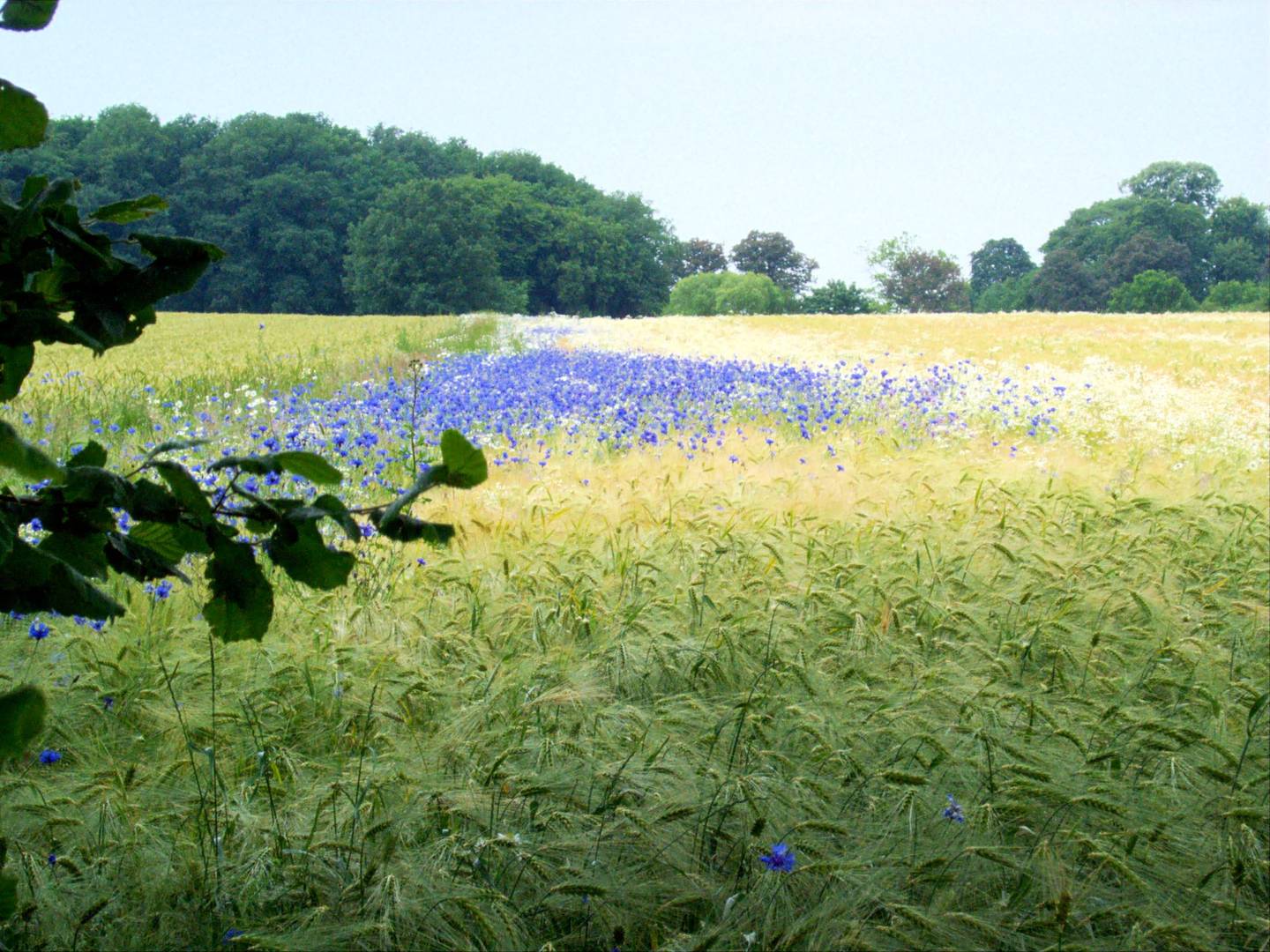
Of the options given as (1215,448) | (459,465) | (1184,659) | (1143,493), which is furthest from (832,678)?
(1215,448)

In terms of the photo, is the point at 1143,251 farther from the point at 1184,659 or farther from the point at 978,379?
the point at 1184,659

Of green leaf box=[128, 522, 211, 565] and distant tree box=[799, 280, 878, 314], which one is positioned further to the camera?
distant tree box=[799, 280, 878, 314]

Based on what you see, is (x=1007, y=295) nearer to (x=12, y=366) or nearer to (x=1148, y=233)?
(x=1148, y=233)

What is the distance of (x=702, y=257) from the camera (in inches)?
3410

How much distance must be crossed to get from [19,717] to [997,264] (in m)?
87.7

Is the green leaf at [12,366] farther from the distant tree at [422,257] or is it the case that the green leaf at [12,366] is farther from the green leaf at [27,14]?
the distant tree at [422,257]

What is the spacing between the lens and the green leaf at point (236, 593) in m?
1.12

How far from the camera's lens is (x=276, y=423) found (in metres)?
6.39

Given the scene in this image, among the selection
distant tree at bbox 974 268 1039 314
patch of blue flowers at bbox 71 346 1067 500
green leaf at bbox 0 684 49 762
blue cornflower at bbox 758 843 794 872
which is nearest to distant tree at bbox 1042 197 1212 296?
distant tree at bbox 974 268 1039 314

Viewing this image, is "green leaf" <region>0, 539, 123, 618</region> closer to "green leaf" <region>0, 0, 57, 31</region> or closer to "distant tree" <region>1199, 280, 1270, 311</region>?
"green leaf" <region>0, 0, 57, 31</region>

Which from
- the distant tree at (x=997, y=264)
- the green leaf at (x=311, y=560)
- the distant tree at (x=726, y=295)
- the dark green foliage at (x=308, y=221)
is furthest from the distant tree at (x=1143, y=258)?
the green leaf at (x=311, y=560)

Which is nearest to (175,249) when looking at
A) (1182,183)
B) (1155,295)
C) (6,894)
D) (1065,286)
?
(6,894)

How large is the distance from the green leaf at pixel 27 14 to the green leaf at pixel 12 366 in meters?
0.35

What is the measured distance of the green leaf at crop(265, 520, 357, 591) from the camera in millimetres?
1085
